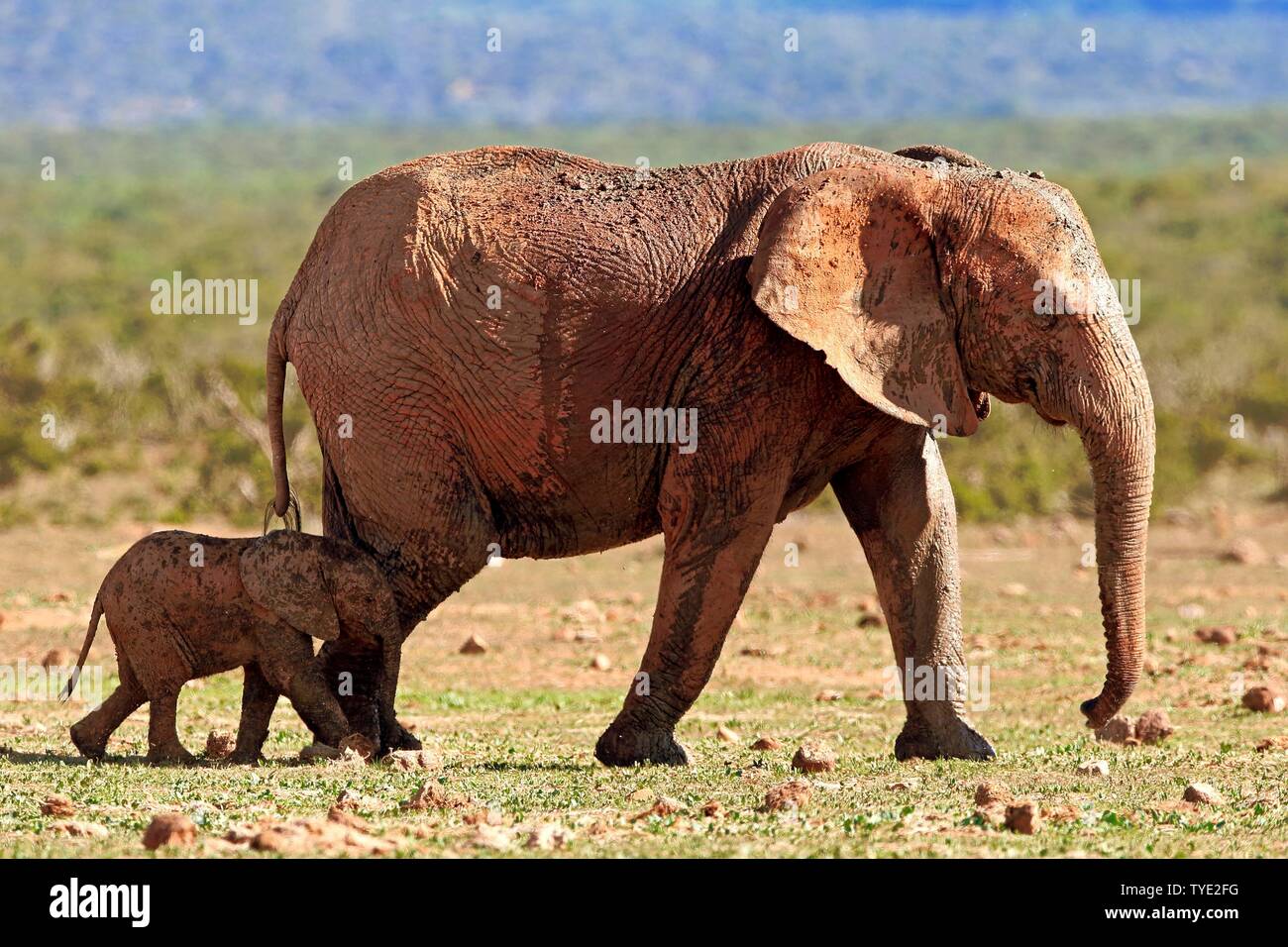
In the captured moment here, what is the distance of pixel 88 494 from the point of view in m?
32.0

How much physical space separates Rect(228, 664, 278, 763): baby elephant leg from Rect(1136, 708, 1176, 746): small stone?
5.22 m

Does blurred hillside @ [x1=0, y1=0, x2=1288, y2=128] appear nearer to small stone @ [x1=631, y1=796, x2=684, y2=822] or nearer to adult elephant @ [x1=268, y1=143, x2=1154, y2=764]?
adult elephant @ [x1=268, y1=143, x2=1154, y2=764]

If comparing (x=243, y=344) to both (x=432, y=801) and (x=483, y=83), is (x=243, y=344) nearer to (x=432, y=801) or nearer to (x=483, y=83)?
(x=432, y=801)

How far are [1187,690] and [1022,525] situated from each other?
632 inches

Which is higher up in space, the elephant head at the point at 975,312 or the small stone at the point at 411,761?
the elephant head at the point at 975,312

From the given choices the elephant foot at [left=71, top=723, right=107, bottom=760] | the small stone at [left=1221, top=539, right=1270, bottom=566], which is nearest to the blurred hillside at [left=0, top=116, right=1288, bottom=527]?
the small stone at [left=1221, top=539, right=1270, bottom=566]

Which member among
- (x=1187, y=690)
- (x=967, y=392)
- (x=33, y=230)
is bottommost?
(x=1187, y=690)

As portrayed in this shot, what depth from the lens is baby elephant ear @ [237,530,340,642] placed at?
12.6 metres

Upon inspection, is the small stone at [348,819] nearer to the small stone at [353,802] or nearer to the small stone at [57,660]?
the small stone at [353,802]

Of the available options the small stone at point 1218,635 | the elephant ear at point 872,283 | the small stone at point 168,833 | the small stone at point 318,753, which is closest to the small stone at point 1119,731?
the elephant ear at point 872,283

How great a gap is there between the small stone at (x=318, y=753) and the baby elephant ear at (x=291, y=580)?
618mm

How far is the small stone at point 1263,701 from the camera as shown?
15.4 metres
